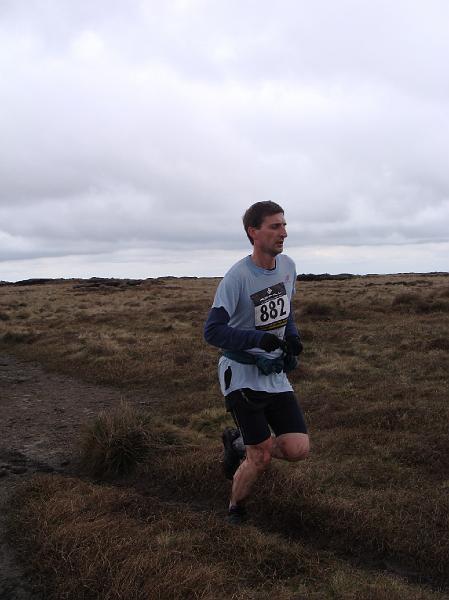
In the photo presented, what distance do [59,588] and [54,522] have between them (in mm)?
920

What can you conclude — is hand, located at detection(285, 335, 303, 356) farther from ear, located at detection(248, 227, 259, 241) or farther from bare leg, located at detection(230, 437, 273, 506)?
ear, located at detection(248, 227, 259, 241)

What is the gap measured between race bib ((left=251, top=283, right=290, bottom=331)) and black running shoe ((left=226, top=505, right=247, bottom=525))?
159 centimetres

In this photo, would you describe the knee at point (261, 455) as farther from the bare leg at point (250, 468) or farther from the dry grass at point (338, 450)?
the dry grass at point (338, 450)

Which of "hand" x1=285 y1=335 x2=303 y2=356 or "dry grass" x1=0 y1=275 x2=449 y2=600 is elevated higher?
"hand" x1=285 y1=335 x2=303 y2=356

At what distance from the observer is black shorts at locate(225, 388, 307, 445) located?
4391 millimetres

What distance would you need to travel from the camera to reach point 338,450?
6.71 m

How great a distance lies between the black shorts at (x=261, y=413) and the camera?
173 inches

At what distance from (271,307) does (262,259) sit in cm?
41

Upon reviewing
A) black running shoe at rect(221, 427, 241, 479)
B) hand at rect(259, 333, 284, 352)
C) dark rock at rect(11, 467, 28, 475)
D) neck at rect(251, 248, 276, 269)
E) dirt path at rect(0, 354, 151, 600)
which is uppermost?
neck at rect(251, 248, 276, 269)

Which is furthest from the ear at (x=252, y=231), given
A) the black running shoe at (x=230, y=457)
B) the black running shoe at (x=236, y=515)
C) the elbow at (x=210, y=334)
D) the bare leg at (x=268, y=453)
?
the black running shoe at (x=236, y=515)

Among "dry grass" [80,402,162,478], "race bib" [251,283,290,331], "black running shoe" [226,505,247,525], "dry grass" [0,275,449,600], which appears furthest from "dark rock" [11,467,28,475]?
"race bib" [251,283,290,331]

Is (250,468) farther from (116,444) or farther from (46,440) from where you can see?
(46,440)

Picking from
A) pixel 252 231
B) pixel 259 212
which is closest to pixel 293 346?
pixel 252 231

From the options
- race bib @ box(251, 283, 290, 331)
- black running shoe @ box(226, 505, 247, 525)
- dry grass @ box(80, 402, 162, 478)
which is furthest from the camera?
dry grass @ box(80, 402, 162, 478)
